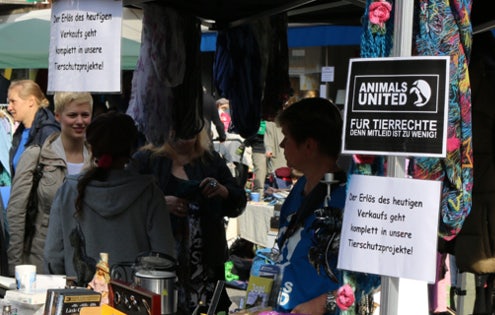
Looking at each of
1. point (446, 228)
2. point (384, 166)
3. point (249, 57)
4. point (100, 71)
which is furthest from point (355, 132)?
point (249, 57)

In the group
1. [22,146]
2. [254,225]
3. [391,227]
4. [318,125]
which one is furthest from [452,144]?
[254,225]

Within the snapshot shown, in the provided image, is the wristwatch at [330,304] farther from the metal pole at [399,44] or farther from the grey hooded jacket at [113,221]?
the grey hooded jacket at [113,221]

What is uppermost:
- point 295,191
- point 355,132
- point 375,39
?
point 375,39

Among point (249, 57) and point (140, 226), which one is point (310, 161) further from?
point (249, 57)

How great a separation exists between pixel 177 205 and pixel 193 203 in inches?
4.4

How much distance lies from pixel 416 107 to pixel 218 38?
2590 mm

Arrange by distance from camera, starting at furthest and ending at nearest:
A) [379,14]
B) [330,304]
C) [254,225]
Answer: [254,225] → [330,304] → [379,14]

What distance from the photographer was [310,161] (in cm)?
301

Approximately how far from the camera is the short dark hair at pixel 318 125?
3.02 metres

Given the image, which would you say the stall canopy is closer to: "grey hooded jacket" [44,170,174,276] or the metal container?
"grey hooded jacket" [44,170,174,276]

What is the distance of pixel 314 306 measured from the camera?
8.70ft

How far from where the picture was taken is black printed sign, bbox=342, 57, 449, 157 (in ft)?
6.25

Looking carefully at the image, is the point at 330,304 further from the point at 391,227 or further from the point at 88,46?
the point at 88,46

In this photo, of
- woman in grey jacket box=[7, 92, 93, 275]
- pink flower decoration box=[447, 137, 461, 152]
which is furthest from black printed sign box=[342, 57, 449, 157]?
woman in grey jacket box=[7, 92, 93, 275]
